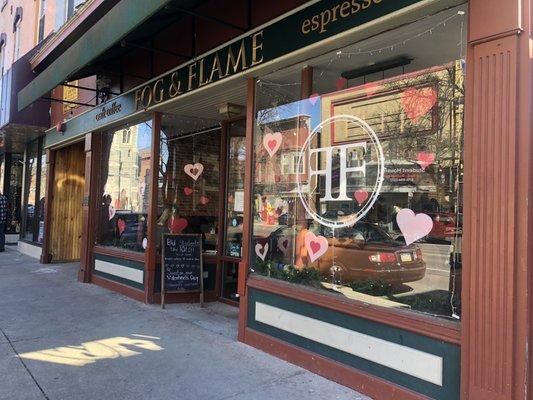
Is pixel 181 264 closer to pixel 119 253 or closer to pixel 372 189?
pixel 119 253

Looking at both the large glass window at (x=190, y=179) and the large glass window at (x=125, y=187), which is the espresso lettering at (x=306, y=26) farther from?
the large glass window at (x=125, y=187)

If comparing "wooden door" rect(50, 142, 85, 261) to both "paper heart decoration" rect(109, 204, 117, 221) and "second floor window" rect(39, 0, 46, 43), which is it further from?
"paper heart decoration" rect(109, 204, 117, 221)

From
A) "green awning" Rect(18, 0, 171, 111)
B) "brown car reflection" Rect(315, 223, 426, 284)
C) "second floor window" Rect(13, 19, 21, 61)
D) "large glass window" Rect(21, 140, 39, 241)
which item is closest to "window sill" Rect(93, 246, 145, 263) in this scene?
"green awning" Rect(18, 0, 171, 111)

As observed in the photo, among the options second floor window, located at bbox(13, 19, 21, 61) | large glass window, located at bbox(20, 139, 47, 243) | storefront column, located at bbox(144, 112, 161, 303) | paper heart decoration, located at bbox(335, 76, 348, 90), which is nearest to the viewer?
paper heart decoration, located at bbox(335, 76, 348, 90)

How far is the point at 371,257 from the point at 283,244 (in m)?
1.25

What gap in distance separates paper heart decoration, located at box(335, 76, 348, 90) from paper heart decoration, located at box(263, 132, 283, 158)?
93cm

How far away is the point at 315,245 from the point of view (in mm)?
4762

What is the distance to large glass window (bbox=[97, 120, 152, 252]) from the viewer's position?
802 cm

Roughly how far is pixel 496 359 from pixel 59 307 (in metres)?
6.10

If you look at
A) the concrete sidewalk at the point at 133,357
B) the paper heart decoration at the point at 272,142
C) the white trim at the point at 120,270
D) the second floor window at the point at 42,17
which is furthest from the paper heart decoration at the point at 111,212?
the second floor window at the point at 42,17

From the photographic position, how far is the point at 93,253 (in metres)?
9.30

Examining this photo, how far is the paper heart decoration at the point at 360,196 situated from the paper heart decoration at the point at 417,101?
74 cm

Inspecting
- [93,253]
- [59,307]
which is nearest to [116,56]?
[93,253]

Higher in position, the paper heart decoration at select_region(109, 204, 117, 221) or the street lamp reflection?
the paper heart decoration at select_region(109, 204, 117, 221)
